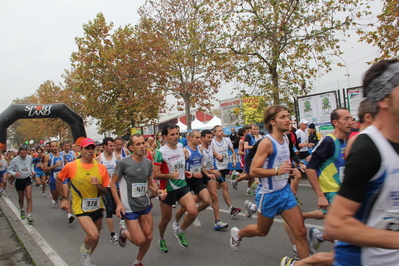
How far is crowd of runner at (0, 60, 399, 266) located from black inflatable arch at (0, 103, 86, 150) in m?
10.5

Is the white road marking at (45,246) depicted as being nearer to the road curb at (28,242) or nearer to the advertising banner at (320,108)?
the road curb at (28,242)

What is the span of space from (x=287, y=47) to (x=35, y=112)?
40.0 ft

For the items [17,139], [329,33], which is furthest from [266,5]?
[17,139]

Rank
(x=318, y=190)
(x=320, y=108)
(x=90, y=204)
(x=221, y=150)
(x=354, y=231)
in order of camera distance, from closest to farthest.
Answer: (x=354, y=231)
(x=318, y=190)
(x=90, y=204)
(x=221, y=150)
(x=320, y=108)

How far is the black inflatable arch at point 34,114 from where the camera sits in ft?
53.6

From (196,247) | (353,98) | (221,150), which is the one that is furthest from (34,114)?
(353,98)

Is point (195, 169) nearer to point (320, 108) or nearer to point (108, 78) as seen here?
point (320, 108)

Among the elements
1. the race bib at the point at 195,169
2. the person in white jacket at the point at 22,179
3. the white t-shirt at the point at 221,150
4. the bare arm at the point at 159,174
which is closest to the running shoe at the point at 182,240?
the bare arm at the point at 159,174

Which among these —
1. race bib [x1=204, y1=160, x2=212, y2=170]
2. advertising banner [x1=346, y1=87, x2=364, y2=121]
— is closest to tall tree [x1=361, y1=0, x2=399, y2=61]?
advertising banner [x1=346, y1=87, x2=364, y2=121]

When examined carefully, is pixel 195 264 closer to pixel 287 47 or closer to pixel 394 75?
pixel 394 75

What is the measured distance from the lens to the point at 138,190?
15.9ft

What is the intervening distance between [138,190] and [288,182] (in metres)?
2.04

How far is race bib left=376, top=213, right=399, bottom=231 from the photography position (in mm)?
1579

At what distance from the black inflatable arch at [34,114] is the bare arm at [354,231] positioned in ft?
54.9
